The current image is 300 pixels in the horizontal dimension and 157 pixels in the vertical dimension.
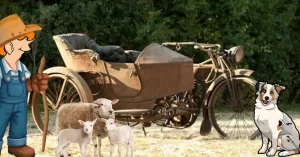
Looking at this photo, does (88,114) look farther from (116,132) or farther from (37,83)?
→ (37,83)

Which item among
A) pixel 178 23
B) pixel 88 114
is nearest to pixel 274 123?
pixel 88 114

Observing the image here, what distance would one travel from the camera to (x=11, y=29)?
4020 mm

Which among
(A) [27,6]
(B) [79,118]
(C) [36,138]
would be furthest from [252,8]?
(B) [79,118]

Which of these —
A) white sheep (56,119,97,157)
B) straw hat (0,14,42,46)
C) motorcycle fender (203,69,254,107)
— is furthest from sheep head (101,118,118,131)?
motorcycle fender (203,69,254,107)

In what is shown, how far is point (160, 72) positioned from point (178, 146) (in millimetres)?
732

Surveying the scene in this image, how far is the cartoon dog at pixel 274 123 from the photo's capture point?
15.0ft

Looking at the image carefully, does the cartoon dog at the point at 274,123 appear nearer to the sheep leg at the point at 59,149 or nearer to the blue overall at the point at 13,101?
the sheep leg at the point at 59,149

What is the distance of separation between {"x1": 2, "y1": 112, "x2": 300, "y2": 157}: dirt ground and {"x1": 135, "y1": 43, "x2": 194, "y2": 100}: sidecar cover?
0.52 metres

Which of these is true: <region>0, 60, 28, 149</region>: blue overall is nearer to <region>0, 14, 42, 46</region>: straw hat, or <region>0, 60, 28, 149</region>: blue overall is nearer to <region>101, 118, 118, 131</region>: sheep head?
<region>0, 14, 42, 46</region>: straw hat

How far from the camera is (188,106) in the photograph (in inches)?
259

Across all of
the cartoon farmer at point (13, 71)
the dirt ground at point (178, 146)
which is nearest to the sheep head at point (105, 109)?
the cartoon farmer at point (13, 71)

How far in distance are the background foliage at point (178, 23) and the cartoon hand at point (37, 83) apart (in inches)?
277

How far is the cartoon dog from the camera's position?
180 inches

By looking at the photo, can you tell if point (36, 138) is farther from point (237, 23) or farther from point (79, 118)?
point (237, 23)
